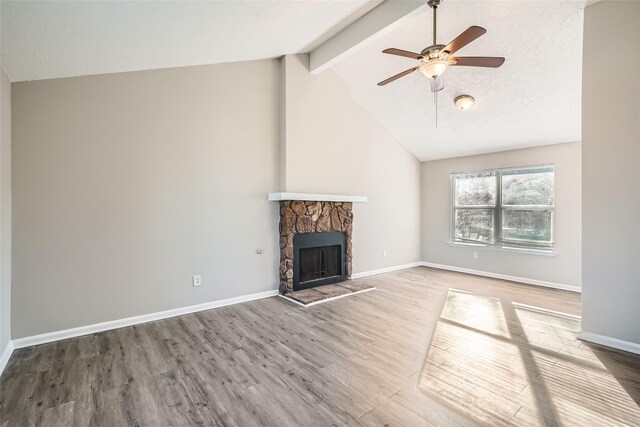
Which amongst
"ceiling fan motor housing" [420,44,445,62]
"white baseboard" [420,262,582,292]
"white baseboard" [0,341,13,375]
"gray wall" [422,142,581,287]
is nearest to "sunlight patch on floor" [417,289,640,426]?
"white baseboard" [420,262,582,292]

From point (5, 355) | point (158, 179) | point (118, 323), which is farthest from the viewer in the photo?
point (158, 179)

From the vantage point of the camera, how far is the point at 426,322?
127 inches

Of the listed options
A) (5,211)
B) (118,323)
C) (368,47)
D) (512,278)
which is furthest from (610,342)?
(5,211)

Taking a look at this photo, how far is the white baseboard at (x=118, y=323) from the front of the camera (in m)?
2.66

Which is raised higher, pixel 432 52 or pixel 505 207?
pixel 432 52

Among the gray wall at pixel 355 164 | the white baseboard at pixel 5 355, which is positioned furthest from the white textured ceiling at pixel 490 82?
the white baseboard at pixel 5 355

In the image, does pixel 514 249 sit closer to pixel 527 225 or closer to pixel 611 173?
pixel 527 225

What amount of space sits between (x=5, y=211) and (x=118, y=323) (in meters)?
1.39

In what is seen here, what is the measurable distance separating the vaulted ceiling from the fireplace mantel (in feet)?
5.44

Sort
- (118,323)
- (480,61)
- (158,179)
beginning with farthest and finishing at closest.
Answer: (158,179) → (118,323) → (480,61)

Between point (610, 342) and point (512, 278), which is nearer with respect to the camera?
point (610, 342)

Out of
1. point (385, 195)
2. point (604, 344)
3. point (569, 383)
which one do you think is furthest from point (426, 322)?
point (385, 195)

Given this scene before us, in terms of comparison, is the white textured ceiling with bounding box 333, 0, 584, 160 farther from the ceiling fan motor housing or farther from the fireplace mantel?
the fireplace mantel

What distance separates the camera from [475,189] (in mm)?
5637
